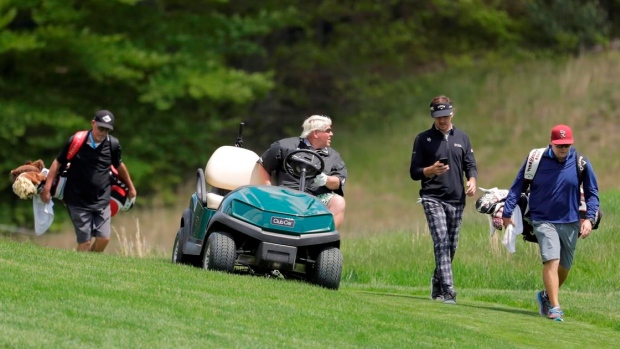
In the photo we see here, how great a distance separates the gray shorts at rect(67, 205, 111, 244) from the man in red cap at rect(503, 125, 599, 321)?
13.8 ft

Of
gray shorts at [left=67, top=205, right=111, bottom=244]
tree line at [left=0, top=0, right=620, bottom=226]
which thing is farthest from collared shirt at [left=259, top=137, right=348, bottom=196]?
tree line at [left=0, top=0, right=620, bottom=226]

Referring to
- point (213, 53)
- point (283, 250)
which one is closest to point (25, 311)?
point (283, 250)

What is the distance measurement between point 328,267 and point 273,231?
598 mm

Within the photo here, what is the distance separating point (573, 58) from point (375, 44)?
5445 millimetres

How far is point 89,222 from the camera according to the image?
14.1 metres

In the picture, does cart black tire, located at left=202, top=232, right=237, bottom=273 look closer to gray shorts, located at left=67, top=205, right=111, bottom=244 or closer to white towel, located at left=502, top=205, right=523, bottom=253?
gray shorts, located at left=67, top=205, right=111, bottom=244

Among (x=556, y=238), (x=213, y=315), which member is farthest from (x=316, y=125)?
(x=213, y=315)

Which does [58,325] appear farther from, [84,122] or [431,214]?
[84,122]

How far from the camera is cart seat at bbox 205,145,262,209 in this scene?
1330 cm

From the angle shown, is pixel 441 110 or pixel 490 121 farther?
Answer: pixel 490 121

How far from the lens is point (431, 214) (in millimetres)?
12984

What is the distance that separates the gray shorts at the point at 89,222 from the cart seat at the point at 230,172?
1322 millimetres

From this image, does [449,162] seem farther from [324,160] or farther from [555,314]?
[555,314]

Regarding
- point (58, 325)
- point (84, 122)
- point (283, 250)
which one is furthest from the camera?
point (84, 122)
